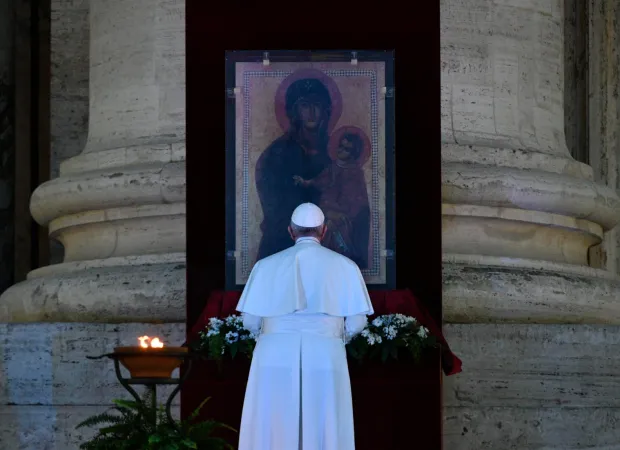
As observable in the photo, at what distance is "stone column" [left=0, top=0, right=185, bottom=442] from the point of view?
36.3 ft

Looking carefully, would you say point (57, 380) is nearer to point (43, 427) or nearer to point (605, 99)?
point (43, 427)

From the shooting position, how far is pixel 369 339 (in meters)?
9.76

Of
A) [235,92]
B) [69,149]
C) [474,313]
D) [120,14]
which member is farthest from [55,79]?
[474,313]

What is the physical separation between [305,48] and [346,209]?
1.09 metres

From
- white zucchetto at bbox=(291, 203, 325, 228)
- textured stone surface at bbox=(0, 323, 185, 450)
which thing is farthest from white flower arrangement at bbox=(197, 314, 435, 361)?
textured stone surface at bbox=(0, 323, 185, 450)

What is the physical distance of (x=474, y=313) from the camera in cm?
1133

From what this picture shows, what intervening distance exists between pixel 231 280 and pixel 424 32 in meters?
2.05

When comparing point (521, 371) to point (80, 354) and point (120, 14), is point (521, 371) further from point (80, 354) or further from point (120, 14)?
point (120, 14)

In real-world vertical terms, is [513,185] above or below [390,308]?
above

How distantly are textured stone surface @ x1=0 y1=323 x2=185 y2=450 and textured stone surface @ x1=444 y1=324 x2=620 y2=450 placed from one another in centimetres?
193

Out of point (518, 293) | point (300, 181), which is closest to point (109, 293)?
point (300, 181)

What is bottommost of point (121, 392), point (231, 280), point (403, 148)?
point (121, 392)

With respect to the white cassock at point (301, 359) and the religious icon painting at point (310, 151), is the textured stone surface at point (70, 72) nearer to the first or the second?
the religious icon painting at point (310, 151)

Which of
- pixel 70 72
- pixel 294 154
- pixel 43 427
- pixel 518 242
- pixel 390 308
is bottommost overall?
pixel 43 427
